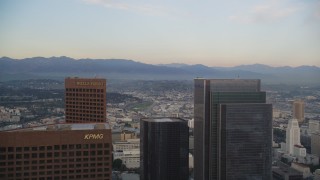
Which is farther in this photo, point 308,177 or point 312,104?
point 308,177

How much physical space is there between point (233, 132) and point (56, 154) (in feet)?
15.9

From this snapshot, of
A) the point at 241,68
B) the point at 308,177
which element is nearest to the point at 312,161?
the point at 308,177

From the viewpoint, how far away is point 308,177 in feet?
37.9

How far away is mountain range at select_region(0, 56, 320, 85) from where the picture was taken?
845 centimetres

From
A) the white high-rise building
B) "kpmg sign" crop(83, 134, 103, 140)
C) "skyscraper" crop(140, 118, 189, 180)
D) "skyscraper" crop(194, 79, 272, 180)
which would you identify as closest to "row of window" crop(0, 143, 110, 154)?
"kpmg sign" crop(83, 134, 103, 140)

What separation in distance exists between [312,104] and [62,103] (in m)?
6.12

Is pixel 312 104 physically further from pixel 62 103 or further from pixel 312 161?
pixel 62 103

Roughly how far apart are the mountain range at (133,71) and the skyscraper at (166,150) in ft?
4.62

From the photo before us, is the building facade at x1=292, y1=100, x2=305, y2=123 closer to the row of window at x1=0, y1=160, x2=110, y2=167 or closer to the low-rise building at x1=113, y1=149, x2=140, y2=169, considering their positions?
the low-rise building at x1=113, y1=149, x2=140, y2=169

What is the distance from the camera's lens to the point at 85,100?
11000 millimetres

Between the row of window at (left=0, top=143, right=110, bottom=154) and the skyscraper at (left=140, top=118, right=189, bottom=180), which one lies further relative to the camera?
the skyscraper at (left=140, top=118, right=189, bottom=180)

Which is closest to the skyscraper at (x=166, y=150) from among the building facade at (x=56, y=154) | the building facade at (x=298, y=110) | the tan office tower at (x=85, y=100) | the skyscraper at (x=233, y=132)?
the skyscraper at (x=233, y=132)

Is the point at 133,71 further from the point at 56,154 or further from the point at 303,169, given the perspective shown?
the point at 56,154

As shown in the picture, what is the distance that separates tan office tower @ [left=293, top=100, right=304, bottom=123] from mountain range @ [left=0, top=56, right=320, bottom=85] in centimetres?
65
